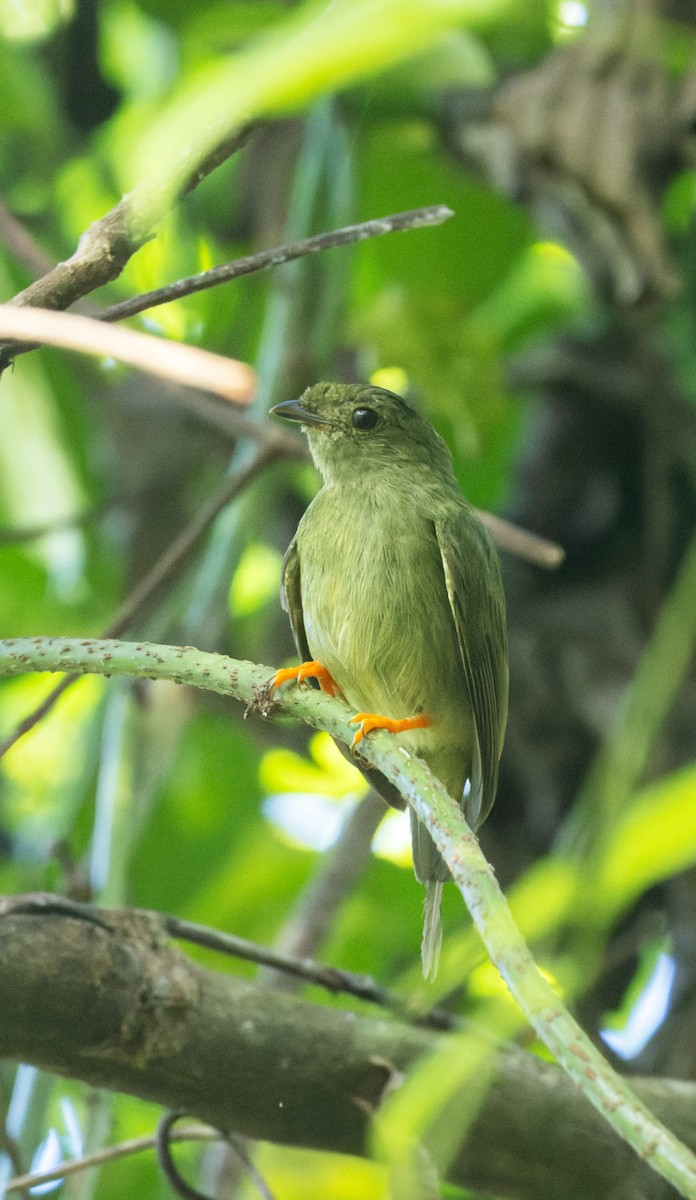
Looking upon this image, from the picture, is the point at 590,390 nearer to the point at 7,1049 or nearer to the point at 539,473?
the point at 539,473

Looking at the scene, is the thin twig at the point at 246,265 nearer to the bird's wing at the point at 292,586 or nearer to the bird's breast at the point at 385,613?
the bird's breast at the point at 385,613

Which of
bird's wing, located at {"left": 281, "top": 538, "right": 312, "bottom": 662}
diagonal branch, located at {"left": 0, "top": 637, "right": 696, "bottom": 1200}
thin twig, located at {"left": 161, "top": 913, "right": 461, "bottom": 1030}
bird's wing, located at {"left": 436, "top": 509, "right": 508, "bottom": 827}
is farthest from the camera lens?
bird's wing, located at {"left": 281, "top": 538, "right": 312, "bottom": 662}

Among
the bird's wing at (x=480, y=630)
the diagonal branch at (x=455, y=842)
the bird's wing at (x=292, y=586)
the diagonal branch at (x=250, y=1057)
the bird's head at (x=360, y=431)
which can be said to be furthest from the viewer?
the bird's head at (x=360, y=431)

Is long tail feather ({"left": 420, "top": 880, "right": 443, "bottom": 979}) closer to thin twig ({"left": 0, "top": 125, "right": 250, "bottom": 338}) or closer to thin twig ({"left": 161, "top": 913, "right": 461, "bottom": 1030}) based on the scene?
thin twig ({"left": 161, "top": 913, "right": 461, "bottom": 1030})

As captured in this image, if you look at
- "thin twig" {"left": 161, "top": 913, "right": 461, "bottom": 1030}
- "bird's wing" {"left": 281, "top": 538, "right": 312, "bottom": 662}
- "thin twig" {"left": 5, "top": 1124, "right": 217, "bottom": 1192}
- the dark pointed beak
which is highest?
the dark pointed beak

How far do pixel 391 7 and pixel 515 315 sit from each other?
422 centimetres

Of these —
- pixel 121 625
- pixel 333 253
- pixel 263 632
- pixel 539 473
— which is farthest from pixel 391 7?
pixel 263 632

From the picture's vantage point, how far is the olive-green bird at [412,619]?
2994 mm

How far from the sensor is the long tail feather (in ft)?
7.19

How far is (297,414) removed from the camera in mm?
3367

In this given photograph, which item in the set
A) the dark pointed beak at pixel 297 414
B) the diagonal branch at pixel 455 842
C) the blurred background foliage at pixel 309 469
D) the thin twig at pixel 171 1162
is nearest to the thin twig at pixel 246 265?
the diagonal branch at pixel 455 842

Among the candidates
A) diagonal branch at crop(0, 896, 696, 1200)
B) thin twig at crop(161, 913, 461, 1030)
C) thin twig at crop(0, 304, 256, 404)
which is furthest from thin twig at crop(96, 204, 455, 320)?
Result: thin twig at crop(161, 913, 461, 1030)

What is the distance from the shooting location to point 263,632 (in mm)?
4785

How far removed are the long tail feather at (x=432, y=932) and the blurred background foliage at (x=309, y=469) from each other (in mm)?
76
